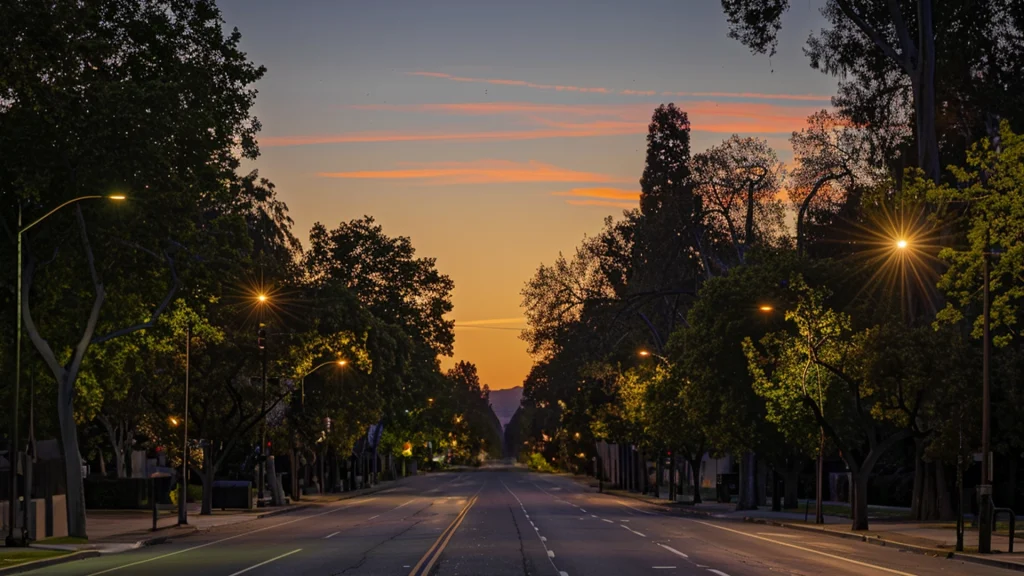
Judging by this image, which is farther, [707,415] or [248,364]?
[248,364]

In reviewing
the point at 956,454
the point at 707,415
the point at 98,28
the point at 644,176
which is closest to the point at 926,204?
the point at 956,454

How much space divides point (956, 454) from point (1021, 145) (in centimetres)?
1216

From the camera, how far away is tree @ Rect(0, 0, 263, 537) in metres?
35.1

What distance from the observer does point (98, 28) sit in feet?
124

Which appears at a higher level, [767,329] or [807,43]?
[807,43]

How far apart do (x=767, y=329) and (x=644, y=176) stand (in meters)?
50.1

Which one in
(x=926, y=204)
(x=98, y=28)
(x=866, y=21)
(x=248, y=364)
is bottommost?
(x=248, y=364)

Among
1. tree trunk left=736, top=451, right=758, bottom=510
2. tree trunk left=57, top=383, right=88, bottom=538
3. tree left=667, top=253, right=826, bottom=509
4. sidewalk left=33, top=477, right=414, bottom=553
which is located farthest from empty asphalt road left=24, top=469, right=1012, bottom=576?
tree trunk left=736, top=451, right=758, bottom=510

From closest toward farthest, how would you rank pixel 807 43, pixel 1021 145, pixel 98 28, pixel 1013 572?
pixel 1013 572 → pixel 1021 145 → pixel 98 28 → pixel 807 43

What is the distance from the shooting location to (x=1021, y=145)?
33.4m

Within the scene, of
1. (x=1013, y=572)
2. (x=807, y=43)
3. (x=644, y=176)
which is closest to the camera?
(x=1013, y=572)

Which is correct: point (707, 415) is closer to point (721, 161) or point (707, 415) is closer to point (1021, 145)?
point (721, 161)

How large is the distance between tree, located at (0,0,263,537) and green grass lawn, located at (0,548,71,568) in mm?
5382

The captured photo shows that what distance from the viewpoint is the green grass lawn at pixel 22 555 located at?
94.9 ft
